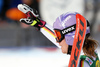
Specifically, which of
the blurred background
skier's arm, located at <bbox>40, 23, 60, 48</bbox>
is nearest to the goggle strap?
skier's arm, located at <bbox>40, 23, 60, 48</bbox>

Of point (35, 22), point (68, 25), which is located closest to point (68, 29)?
point (68, 25)

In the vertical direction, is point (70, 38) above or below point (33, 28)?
above

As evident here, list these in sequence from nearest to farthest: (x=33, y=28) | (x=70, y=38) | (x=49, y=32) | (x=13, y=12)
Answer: (x=70, y=38) < (x=49, y=32) < (x=33, y=28) < (x=13, y=12)

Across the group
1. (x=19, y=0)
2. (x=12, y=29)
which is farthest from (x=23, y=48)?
(x=19, y=0)

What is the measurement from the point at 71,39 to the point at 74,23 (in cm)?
13

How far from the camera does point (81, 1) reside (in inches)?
Answer: 249

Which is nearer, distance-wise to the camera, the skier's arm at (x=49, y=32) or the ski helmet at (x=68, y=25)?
the ski helmet at (x=68, y=25)

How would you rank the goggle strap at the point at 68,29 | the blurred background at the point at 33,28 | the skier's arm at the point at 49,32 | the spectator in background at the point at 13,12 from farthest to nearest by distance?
the spectator in background at the point at 13,12 → the blurred background at the point at 33,28 → the skier's arm at the point at 49,32 → the goggle strap at the point at 68,29

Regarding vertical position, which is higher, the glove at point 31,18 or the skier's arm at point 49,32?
the glove at point 31,18

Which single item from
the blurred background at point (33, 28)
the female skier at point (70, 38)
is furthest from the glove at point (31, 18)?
the blurred background at point (33, 28)

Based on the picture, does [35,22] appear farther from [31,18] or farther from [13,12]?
[13,12]

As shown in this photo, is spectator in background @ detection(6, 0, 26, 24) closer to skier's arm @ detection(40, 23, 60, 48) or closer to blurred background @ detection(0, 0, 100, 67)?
blurred background @ detection(0, 0, 100, 67)

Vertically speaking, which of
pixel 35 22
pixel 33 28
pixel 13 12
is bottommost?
pixel 33 28

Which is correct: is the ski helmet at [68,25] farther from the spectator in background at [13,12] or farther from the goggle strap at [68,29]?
the spectator in background at [13,12]
